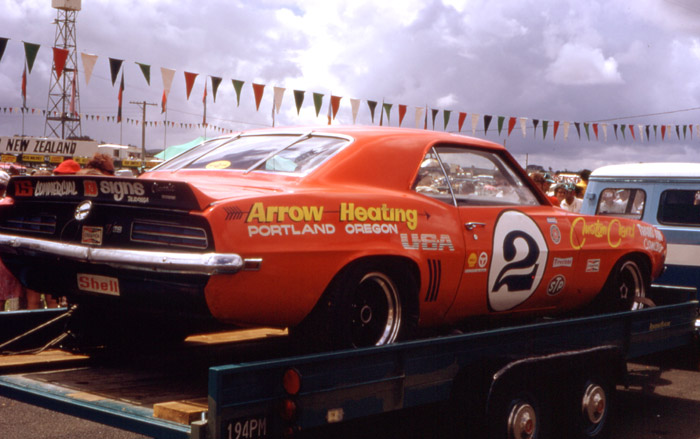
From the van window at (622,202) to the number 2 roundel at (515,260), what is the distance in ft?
12.6

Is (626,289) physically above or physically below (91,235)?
below

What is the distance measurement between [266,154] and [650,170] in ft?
17.3

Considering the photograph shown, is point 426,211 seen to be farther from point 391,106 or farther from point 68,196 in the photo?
point 391,106

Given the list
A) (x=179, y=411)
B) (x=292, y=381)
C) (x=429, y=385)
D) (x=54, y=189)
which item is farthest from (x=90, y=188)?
(x=429, y=385)

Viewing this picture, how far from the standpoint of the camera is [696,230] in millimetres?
7512

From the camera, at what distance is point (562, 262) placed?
482 centimetres

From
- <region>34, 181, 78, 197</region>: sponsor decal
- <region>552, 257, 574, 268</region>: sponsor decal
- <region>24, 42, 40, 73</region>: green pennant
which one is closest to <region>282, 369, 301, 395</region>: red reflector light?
<region>34, 181, 78, 197</region>: sponsor decal

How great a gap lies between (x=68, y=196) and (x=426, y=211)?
5.58 ft

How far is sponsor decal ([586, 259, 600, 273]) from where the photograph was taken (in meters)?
5.08

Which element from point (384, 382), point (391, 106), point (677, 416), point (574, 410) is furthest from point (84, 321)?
point (391, 106)

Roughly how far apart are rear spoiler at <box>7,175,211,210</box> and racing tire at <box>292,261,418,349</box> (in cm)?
77

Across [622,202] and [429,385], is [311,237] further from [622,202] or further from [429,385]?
[622,202]

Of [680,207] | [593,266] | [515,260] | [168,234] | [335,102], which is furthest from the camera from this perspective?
[335,102]

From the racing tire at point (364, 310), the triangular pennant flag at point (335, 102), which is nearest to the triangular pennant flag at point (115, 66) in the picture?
the triangular pennant flag at point (335, 102)
